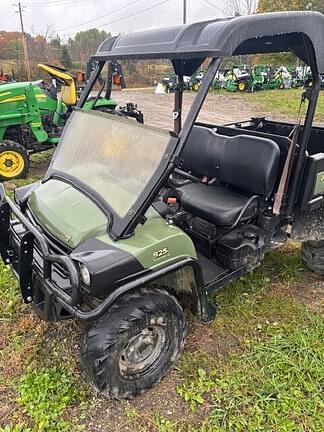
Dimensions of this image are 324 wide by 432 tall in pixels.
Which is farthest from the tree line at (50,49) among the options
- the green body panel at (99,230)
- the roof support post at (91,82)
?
the green body panel at (99,230)

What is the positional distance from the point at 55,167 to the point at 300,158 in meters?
1.63

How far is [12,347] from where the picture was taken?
2.59 meters

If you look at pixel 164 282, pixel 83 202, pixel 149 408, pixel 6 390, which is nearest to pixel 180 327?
pixel 164 282

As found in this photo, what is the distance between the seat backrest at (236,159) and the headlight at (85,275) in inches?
53.5

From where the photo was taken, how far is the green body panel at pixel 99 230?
2.00 meters

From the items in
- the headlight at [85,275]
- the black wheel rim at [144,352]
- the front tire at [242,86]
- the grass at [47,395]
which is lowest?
the front tire at [242,86]

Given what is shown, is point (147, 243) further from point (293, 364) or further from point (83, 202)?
point (293, 364)

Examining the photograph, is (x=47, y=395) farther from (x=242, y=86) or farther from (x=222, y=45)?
(x=242, y=86)

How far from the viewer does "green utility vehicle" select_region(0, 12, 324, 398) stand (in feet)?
6.44

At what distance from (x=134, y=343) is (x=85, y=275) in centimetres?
59

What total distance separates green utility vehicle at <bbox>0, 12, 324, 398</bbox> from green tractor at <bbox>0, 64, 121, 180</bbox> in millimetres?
A: 3198

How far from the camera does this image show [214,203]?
276 cm

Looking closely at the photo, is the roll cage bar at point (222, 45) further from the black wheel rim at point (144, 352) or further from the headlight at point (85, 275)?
the black wheel rim at point (144, 352)

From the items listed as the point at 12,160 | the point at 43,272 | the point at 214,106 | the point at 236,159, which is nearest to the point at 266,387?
the point at 43,272
